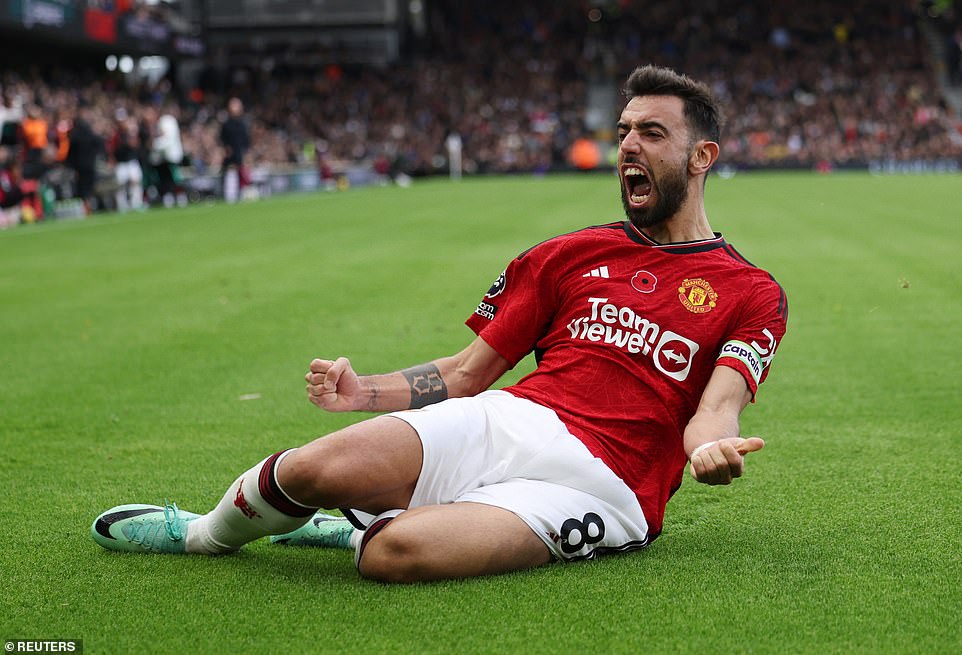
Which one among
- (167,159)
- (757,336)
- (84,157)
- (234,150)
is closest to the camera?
(757,336)

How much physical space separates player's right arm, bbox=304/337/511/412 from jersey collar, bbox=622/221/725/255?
0.63 m

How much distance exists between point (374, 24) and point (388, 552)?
5083 cm

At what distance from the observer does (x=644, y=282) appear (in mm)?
3936

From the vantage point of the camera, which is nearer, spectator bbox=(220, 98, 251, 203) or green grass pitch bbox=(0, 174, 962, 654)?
green grass pitch bbox=(0, 174, 962, 654)

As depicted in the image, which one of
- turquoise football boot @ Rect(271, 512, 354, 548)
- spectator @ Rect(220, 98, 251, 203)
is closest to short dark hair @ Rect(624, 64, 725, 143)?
turquoise football boot @ Rect(271, 512, 354, 548)

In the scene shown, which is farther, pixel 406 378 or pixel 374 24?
pixel 374 24

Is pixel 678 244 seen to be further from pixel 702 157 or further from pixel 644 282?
pixel 702 157

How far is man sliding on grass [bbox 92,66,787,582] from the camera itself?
3.54 m

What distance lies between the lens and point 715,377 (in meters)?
3.66

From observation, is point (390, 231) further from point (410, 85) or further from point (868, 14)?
point (868, 14)

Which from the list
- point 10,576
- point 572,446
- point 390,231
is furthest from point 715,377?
point 390,231

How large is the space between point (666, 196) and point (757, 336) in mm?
565

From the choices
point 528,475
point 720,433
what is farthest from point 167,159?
point 720,433

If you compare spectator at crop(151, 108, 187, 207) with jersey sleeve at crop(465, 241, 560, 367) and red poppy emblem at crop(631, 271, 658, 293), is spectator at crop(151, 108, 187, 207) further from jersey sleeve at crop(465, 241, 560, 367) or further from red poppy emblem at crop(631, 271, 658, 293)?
red poppy emblem at crop(631, 271, 658, 293)
